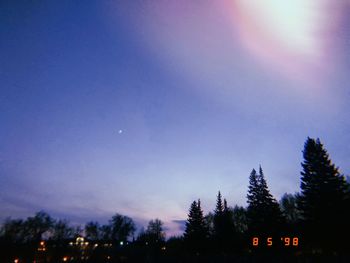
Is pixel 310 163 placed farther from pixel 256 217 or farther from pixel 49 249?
pixel 49 249

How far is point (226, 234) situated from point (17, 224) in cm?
6324

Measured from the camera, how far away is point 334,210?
104 ft

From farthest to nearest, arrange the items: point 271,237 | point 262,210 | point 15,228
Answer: point 15,228
point 262,210
point 271,237

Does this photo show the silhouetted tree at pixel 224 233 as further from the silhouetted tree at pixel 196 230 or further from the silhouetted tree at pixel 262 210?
the silhouetted tree at pixel 262 210

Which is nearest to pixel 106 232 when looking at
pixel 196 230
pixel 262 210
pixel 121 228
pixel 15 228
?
pixel 121 228

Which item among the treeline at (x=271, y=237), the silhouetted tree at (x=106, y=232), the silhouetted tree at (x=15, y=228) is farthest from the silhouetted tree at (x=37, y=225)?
the treeline at (x=271, y=237)

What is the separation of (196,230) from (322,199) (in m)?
33.1

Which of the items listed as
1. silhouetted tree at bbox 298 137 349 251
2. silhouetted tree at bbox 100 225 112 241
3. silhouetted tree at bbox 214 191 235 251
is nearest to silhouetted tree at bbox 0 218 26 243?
silhouetted tree at bbox 100 225 112 241

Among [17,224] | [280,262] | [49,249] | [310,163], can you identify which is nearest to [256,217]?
[310,163]

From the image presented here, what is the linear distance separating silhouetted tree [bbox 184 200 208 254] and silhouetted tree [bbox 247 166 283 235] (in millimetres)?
15838

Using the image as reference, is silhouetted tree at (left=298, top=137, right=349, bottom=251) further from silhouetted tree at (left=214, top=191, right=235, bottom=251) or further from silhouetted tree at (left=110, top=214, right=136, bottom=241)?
silhouetted tree at (left=110, top=214, right=136, bottom=241)

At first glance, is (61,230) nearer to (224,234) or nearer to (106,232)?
(106,232)

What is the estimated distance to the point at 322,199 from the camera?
32.8 metres

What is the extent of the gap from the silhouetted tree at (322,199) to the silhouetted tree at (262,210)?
8.41m
